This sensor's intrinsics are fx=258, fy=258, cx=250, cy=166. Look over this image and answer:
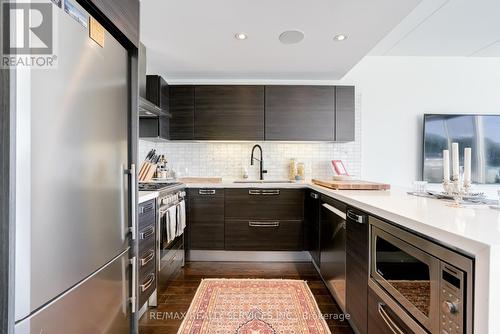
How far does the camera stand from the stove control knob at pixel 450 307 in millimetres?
739

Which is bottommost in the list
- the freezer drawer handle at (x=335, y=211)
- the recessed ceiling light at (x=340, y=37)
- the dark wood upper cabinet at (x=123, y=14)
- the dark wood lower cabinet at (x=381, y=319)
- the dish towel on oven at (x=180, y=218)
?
the dark wood lower cabinet at (x=381, y=319)

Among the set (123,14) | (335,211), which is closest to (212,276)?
(335,211)

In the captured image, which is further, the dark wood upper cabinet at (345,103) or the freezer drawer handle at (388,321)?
the dark wood upper cabinet at (345,103)

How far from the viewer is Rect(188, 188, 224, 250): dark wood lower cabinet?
2.92 metres

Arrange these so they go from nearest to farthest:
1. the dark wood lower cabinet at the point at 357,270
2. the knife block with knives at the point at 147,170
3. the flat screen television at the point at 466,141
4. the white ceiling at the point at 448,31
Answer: the dark wood lower cabinet at the point at 357,270
the white ceiling at the point at 448,31
the knife block with knives at the point at 147,170
the flat screen television at the point at 466,141

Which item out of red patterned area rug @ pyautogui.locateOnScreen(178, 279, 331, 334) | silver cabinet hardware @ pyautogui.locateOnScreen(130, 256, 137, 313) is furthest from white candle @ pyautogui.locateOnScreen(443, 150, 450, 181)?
silver cabinet hardware @ pyautogui.locateOnScreen(130, 256, 137, 313)

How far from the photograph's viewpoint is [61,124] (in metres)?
0.89

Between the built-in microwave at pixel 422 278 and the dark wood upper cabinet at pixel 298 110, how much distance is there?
2.08m

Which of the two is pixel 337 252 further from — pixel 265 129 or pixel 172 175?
pixel 172 175

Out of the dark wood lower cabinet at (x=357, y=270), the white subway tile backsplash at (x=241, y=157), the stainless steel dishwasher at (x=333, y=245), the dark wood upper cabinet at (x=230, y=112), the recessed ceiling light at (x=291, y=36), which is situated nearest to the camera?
the dark wood lower cabinet at (x=357, y=270)

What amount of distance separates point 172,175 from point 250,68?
1.69 meters

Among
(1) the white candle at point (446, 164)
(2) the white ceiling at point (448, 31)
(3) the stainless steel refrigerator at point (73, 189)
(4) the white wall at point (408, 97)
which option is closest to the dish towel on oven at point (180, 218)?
(3) the stainless steel refrigerator at point (73, 189)

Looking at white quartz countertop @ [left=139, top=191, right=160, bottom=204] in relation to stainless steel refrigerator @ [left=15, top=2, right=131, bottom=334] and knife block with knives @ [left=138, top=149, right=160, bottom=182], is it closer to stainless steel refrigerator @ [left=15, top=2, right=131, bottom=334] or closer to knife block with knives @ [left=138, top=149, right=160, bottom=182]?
stainless steel refrigerator @ [left=15, top=2, right=131, bottom=334]

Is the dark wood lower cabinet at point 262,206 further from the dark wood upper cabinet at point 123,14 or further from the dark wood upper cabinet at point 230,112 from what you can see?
A: the dark wood upper cabinet at point 123,14
